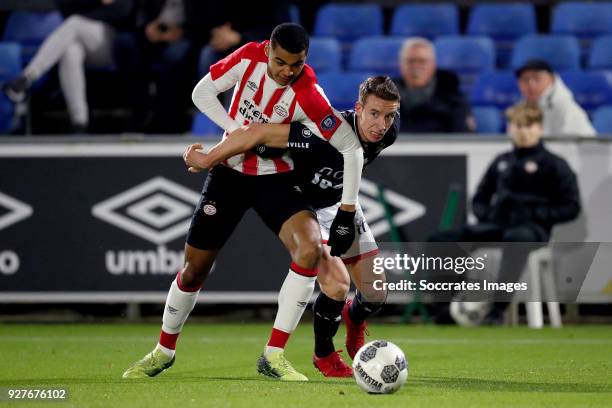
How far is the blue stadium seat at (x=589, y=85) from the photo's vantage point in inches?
516

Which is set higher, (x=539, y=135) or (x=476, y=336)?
(x=539, y=135)

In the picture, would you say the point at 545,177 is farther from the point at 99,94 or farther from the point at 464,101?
the point at 99,94

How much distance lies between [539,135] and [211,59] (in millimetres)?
3540

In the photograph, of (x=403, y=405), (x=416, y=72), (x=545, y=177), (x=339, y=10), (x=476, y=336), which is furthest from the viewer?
(x=339, y=10)

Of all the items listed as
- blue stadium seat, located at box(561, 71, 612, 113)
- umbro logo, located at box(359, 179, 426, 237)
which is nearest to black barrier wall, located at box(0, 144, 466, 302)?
umbro logo, located at box(359, 179, 426, 237)

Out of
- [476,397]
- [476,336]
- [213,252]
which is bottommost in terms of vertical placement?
[476,336]

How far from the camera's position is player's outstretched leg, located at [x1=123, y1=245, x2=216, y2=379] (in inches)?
290

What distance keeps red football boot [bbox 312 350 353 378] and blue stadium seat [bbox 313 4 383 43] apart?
757cm

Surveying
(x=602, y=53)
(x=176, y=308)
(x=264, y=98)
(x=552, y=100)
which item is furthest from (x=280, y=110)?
(x=602, y=53)

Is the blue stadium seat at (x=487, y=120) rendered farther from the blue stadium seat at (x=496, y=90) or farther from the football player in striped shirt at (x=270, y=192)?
the football player in striped shirt at (x=270, y=192)

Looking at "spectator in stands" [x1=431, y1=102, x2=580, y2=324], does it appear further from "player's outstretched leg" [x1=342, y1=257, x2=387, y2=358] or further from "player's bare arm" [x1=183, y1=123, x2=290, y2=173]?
"player's bare arm" [x1=183, y1=123, x2=290, y2=173]

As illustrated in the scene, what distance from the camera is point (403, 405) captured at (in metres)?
5.93

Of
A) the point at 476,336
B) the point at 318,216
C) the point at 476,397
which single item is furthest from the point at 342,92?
the point at 476,397

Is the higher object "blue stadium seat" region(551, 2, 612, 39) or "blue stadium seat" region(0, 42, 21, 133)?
"blue stadium seat" region(551, 2, 612, 39)
